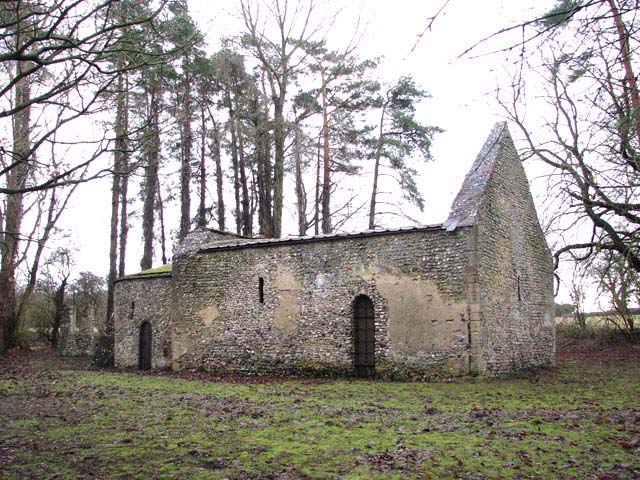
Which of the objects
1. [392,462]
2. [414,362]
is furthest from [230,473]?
[414,362]

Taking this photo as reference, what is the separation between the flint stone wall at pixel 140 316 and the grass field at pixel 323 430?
572 cm

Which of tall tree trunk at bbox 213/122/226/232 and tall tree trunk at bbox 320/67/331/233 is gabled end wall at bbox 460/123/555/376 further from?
tall tree trunk at bbox 213/122/226/232

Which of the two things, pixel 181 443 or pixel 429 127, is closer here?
pixel 181 443

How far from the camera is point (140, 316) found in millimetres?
22062

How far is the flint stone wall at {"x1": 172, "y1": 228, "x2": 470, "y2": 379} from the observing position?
15375mm

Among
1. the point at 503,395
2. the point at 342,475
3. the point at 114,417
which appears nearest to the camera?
the point at 342,475

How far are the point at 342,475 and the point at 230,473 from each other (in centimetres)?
127

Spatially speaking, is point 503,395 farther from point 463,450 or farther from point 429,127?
point 429,127

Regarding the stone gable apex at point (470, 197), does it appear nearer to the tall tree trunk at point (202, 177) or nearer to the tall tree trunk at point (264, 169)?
the tall tree trunk at point (264, 169)

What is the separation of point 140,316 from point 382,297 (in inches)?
415

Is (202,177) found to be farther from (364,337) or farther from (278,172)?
(364,337)

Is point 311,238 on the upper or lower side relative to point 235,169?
lower

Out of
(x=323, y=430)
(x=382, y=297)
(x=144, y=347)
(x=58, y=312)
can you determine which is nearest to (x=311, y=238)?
(x=382, y=297)

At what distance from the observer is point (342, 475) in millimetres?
6410
